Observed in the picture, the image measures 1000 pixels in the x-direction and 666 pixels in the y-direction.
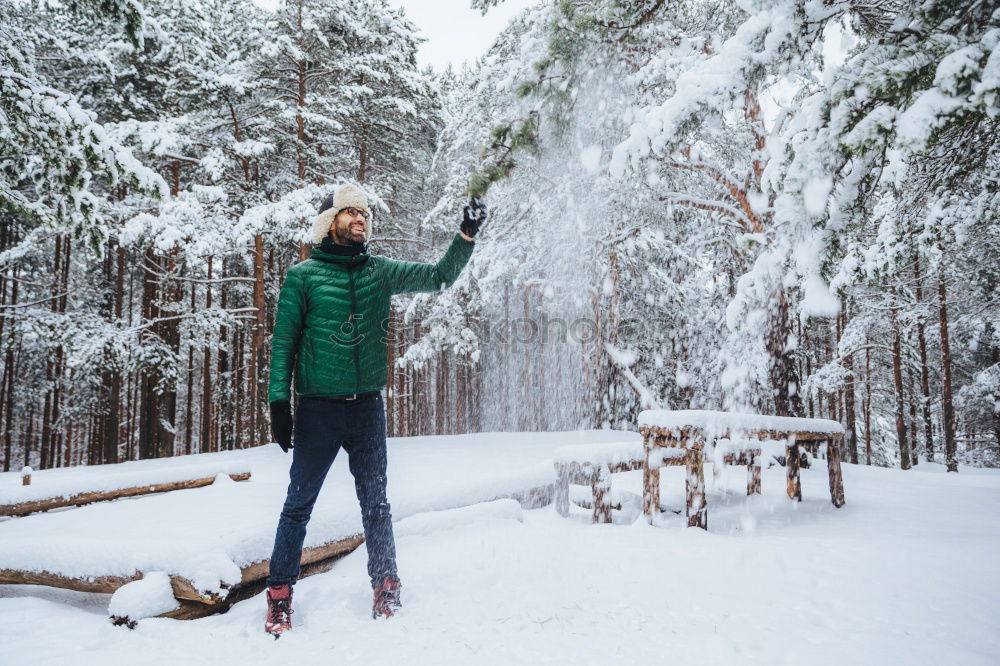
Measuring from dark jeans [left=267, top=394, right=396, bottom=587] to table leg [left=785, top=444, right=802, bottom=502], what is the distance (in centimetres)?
461

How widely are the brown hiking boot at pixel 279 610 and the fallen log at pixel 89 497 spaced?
421 centimetres

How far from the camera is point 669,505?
518 centimetres

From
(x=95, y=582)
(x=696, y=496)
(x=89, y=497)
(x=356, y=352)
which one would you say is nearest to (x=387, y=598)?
(x=356, y=352)

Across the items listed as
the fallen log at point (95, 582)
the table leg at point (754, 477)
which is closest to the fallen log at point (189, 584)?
the fallen log at point (95, 582)

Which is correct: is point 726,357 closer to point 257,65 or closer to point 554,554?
point 554,554

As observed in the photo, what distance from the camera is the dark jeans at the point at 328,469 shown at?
104 inches

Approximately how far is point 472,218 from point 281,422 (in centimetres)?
148

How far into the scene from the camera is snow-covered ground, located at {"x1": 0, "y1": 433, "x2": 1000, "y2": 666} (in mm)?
2188

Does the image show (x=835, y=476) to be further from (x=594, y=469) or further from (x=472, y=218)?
(x=472, y=218)

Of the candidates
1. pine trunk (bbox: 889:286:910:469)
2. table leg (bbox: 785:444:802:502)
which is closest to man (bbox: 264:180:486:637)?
table leg (bbox: 785:444:802:502)

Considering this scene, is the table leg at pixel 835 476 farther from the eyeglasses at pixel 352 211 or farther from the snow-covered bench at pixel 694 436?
the eyeglasses at pixel 352 211

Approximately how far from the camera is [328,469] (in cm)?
267

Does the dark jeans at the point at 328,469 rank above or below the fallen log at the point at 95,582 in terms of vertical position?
above

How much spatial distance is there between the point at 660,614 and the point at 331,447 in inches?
71.8
